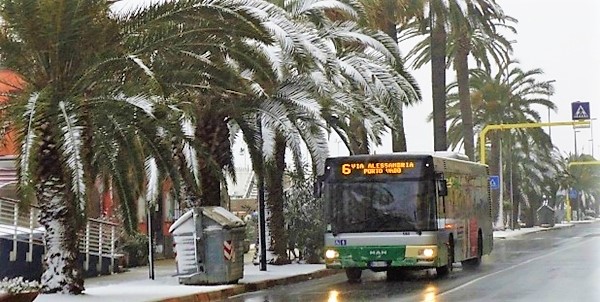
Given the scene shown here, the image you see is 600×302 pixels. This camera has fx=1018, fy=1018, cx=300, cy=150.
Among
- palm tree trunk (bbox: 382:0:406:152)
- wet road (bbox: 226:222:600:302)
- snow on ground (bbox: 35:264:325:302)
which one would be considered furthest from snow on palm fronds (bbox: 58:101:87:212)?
palm tree trunk (bbox: 382:0:406:152)

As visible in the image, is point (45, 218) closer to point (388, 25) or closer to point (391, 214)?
point (391, 214)

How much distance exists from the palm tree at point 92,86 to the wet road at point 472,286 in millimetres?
3447

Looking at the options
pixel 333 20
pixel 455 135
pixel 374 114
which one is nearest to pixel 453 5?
pixel 333 20

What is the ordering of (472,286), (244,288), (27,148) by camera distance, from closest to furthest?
(27,148) < (472,286) < (244,288)

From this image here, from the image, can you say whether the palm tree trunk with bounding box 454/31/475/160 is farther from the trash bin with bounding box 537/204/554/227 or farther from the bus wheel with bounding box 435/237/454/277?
the trash bin with bounding box 537/204/554/227

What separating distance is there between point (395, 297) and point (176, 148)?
6.55 meters

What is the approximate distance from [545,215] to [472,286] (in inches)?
2732

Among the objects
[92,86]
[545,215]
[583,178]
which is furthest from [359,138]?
[583,178]

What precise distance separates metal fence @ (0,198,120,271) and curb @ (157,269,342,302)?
3041 millimetres

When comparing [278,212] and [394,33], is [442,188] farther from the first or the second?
[394,33]

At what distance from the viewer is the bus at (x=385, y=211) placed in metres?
21.8

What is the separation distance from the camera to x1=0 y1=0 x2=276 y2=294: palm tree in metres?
16.9

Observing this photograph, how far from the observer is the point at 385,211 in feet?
72.3

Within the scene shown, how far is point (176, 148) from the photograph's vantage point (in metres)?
22.2
